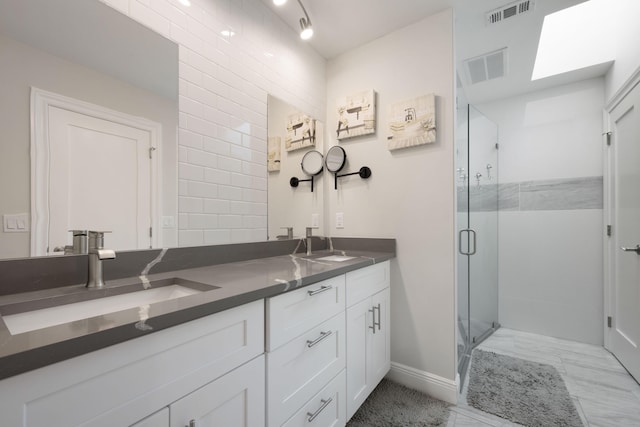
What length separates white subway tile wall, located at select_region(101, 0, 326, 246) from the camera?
134cm

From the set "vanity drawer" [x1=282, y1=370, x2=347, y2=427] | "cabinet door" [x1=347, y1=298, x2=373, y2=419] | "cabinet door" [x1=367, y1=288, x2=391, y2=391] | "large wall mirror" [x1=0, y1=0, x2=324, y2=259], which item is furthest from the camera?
"cabinet door" [x1=367, y1=288, x2=391, y2=391]

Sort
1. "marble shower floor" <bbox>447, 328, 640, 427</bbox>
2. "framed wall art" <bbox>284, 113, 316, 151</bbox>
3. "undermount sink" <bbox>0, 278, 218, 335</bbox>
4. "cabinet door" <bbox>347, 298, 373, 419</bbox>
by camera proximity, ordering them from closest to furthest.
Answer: "undermount sink" <bbox>0, 278, 218, 335</bbox> → "cabinet door" <bbox>347, 298, 373, 419</bbox> → "marble shower floor" <bbox>447, 328, 640, 427</bbox> → "framed wall art" <bbox>284, 113, 316, 151</bbox>

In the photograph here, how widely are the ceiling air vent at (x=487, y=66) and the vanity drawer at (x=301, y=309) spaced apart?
2.21m

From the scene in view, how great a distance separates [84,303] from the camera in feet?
2.90

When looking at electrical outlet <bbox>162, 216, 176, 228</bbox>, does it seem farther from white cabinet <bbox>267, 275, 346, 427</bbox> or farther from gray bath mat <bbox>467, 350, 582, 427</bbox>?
gray bath mat <bbox>467, 350, 582, 427</bbox>

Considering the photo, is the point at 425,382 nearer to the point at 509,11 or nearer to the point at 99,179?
the point at 99,179

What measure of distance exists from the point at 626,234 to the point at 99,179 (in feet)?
10.7

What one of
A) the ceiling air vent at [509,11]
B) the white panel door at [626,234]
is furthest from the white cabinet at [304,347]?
the white panel door at [626,234]

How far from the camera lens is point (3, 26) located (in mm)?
868

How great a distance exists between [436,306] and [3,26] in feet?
7.68

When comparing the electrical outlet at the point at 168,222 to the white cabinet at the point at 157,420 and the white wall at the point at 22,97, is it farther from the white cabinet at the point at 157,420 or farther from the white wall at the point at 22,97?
the white cabinet at the point at 157,420

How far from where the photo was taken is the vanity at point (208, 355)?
0.52 metres

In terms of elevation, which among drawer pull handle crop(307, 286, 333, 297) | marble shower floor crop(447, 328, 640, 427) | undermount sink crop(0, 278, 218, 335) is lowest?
marble shower floor crop(447, 328, 640, 427)

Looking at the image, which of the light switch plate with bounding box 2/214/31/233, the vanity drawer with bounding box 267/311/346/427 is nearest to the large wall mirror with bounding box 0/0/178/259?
the light switch plate with bounding box 2/214/31/233
